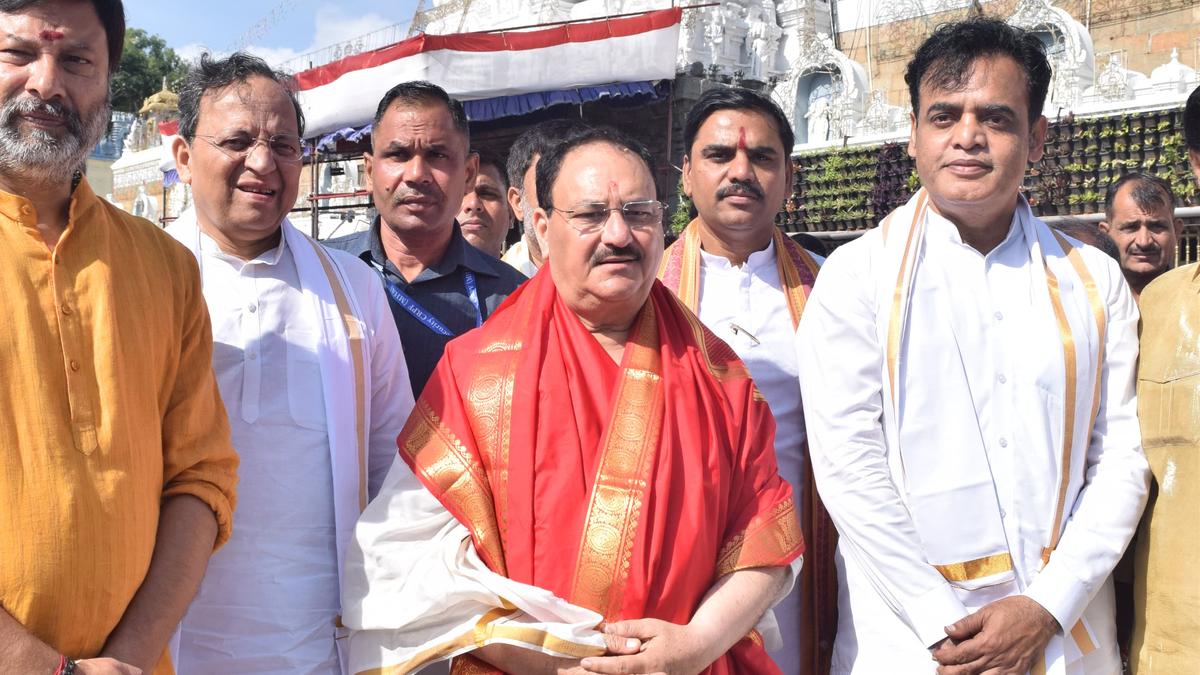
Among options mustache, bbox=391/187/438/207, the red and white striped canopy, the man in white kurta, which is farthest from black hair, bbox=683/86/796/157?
the red and white striped canopy

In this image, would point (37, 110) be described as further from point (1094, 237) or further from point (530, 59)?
point (530, 59)

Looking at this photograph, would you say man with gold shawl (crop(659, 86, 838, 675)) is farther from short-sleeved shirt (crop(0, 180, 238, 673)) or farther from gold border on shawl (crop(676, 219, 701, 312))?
short-sleeved shirt (crop(0, 180, 238, 673))

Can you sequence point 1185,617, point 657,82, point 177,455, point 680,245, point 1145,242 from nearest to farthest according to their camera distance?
point 177,455 < point 1185,617 < point 680,245 < point 1145,242 < point 657,82

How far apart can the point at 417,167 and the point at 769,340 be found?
1266 millimetres

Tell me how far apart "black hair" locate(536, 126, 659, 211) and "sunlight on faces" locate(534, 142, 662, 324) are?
0.07 ft

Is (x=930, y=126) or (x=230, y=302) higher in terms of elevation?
(x=930, y=126)

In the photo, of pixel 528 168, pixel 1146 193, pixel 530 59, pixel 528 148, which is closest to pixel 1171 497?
pixel 528 168

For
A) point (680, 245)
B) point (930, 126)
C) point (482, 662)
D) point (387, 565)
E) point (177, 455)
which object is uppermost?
point (930, 126)

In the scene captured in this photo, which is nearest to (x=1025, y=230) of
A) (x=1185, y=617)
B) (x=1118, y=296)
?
(x=1118, y=296)

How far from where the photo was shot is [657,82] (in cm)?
1208

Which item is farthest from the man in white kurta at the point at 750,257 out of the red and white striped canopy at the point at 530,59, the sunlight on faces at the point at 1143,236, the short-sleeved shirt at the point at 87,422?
the red and white striped canopy at the point at 530,59

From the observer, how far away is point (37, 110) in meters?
2.02

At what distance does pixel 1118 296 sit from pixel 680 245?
1.41 meters

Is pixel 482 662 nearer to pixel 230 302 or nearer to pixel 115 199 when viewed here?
pixel 230 302
